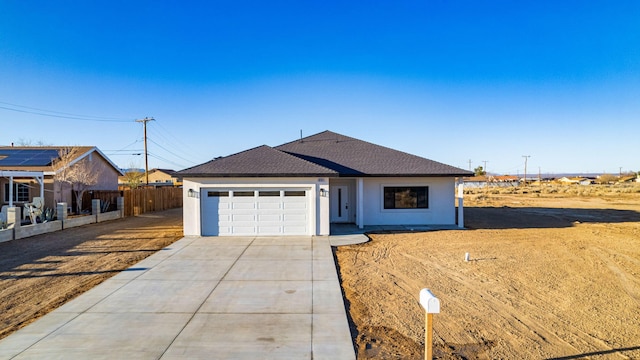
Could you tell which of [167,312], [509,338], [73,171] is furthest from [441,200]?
[73,171]

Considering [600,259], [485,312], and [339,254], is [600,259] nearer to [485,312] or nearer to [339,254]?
[485,312]

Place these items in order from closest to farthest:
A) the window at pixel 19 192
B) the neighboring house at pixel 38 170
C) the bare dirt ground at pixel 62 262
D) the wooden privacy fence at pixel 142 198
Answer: the bare dirt ground at pixel 62 262, the neighboring house at pixel 38 170, the window at pixel 19 192, the wooden privacy fence at pixel 142 198

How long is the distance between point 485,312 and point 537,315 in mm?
926

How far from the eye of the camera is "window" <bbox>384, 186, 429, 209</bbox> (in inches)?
672

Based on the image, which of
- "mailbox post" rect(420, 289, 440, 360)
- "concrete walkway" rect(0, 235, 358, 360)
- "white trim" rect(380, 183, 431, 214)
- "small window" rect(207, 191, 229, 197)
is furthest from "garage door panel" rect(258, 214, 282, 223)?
"mailbox post" rect(420, 289, 440, 360)

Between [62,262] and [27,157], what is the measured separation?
60.2 feet

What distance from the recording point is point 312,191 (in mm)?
14273

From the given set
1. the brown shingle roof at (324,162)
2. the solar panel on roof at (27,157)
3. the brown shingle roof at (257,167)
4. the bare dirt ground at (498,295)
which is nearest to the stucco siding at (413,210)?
the brown shingle roof at (324,162)

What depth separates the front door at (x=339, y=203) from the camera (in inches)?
699

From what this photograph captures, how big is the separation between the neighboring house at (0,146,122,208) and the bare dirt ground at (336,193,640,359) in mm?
20000

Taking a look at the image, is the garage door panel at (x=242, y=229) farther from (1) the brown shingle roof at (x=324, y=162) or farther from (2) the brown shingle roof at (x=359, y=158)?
(2) the brown shingle roof at (x=359, y=158)

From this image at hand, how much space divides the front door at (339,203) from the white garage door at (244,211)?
396cm

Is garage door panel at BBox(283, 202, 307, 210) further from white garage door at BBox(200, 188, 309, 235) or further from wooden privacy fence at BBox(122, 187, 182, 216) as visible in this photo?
wooden privacy fence at BBox(122, 187, 182, 216)

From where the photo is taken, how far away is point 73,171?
20.8m
